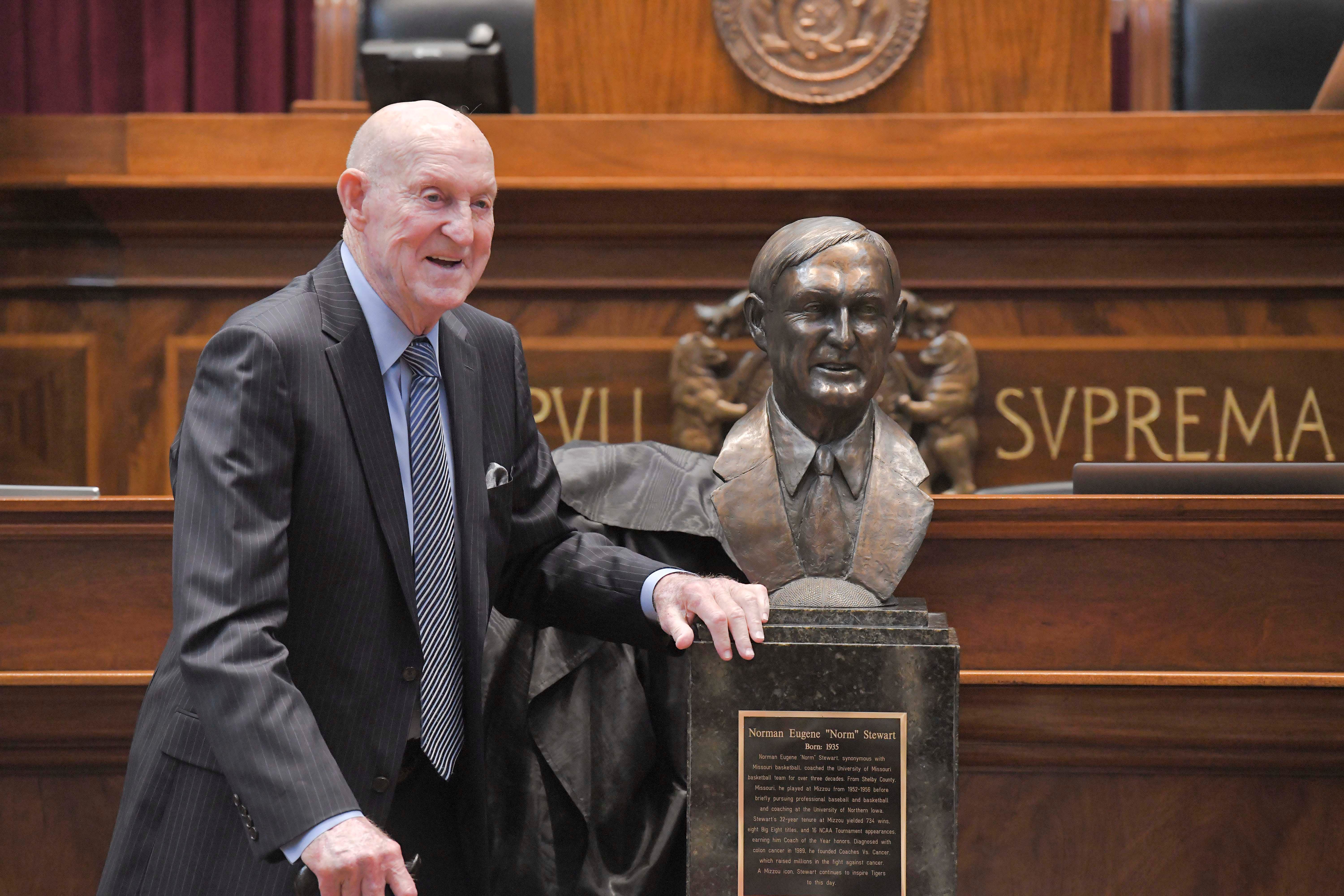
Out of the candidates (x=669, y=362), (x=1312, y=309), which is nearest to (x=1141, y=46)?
(x=1312, y=309)

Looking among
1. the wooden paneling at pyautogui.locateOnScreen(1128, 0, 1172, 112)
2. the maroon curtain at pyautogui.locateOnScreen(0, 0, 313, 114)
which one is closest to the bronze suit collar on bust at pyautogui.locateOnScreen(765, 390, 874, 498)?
the wooden paneling at pyautogui.locateOnScreen(1128, 0, 1172, 112)

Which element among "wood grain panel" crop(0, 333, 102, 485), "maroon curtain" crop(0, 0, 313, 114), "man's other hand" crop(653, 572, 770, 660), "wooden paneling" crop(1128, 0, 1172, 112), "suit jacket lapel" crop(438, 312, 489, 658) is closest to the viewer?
"man's other hand" crop(653, 572, 770, 660)

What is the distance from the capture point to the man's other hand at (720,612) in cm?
165

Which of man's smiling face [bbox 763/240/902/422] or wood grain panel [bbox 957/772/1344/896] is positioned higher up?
man's smiling face [bbox 763/240/902/422]

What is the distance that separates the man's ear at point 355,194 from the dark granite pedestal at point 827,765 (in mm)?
694

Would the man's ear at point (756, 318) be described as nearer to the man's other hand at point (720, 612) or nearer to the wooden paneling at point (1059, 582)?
the wooden paneling at point (1059, 582)

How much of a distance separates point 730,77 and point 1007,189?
2.26ft

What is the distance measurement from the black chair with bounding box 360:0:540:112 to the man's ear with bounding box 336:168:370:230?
115 inches

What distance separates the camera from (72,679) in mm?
2102

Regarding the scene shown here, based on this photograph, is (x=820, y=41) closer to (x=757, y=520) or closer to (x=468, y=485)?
(x=757, y=520)

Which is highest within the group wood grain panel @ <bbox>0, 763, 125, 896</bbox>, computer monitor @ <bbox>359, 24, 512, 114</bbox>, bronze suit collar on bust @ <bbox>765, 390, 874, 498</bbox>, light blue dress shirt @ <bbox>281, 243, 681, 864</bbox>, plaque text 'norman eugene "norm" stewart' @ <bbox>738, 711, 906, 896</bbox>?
computer monitor @ <bbox>359, 24, 512, 114</bbox>

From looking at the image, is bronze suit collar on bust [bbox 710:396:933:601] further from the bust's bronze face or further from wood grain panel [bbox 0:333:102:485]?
wood grain panel [bbox 0:333:102:485]

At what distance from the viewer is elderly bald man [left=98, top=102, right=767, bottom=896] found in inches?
58.7

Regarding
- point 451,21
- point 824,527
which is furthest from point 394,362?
point 451,21
